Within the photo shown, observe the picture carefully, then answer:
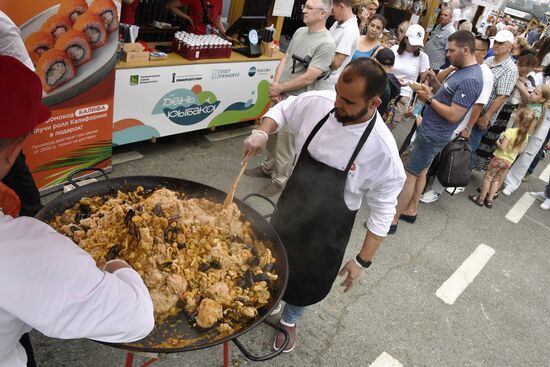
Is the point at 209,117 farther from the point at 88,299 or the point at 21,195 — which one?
the point at 88,299

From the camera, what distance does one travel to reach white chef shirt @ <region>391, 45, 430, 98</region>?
6562mm

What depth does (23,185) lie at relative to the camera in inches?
124

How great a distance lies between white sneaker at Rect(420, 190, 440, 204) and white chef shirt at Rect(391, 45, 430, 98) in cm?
162

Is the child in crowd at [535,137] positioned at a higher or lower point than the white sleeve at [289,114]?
lower

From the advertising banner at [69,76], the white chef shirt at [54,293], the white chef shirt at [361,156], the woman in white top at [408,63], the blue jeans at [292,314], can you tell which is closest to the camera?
the white chef shirt at [54,293]

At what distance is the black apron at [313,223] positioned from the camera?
2.67 m

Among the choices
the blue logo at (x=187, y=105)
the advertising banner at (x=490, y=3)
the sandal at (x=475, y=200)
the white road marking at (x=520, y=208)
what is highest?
the advertising banner at (x=490, y=3)

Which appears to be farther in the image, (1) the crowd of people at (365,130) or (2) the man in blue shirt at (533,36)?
(2) the man in blue shirt at (533,36)

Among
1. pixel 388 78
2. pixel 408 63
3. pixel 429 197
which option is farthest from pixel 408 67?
pixel 429 197

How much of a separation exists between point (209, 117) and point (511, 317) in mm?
4653

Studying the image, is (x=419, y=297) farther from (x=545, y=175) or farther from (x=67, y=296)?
(x=545, y=175)

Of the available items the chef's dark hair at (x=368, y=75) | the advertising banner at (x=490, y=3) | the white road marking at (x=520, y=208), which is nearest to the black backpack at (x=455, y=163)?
the white road marking at (x=520, y=208)

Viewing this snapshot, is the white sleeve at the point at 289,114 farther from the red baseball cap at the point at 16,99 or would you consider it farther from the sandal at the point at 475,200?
the sandal at the point at 475,200

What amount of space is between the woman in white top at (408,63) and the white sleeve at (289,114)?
400cm
